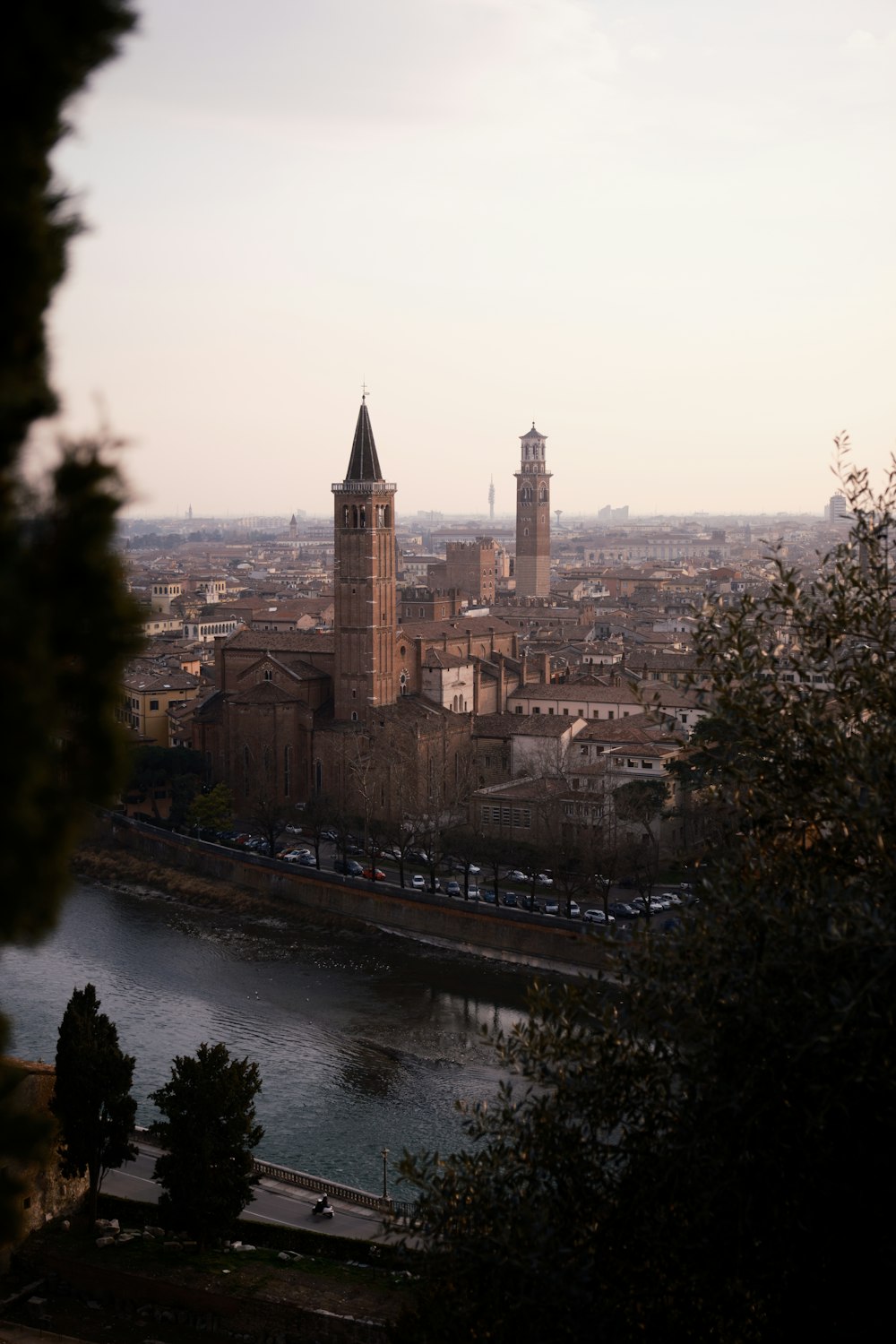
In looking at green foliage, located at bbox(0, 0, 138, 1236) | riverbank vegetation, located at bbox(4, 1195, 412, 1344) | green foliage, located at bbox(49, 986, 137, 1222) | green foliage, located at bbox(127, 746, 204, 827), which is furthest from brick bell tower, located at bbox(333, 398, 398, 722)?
green foliage, located at bbox(0, 0, 138, 1236)

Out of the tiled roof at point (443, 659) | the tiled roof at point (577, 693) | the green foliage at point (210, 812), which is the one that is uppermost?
the tiled roof at point (443, 659)

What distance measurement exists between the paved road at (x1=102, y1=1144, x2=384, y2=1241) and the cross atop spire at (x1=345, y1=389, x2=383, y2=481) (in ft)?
60.5

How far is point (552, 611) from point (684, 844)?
99.0 feet

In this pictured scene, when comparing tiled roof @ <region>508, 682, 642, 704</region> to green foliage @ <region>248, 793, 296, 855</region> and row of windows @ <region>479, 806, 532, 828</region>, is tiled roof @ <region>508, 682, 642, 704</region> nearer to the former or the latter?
row of windows @ <region>479, 806, 532, 828</region>

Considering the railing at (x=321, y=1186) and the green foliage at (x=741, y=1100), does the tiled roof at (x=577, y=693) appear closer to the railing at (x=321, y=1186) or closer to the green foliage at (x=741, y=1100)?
the railing at (x=321, y=1186)

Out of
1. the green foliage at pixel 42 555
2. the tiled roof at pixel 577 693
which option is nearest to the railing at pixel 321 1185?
the green foliage at pixel 42 555

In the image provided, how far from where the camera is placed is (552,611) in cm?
5306

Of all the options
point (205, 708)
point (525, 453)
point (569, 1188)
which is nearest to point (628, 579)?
point (525, 453)

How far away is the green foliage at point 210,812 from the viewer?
26.4 meters

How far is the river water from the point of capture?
14.1 meters

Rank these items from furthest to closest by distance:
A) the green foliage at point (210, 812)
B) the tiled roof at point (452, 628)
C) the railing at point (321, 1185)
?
1. the tiled roof at point (452, 628)
2. the green foliage at point (210, 812)
3. the railing at point (321, 1185)

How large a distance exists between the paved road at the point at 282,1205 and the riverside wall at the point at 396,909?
6704mm

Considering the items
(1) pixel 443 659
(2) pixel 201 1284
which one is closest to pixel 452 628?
(1) pixel 443 659

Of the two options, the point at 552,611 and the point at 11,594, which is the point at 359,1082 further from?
the point at 552,611
